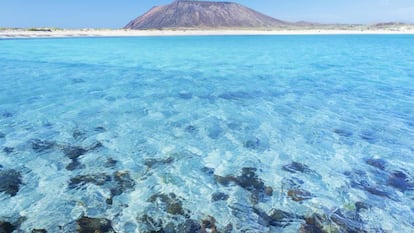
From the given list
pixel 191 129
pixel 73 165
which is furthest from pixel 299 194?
pixel 73 165

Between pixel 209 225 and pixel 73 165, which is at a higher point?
pixel 73 165


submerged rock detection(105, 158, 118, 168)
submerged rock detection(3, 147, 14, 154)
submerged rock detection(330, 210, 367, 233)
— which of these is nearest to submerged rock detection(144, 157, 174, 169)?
submerged rock detection(105, 158, 118, 168)

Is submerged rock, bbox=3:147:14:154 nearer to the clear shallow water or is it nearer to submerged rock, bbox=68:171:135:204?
the clear shallow water

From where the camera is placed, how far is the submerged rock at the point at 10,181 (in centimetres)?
569

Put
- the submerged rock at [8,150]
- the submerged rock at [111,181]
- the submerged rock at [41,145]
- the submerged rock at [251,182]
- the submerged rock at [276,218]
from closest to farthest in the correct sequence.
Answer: the submerged rock at [276,218] → the submerged rock at [251,182] → the submerged rock at [111,181] → the submerged rock at [8,150] → the submerged rock at [41,145]

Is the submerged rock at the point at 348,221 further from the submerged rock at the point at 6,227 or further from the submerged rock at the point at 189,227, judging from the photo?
the submerged rock at the point at 6,227

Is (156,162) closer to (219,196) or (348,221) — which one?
(219,196)

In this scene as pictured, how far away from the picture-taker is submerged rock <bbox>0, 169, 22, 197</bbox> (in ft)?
18.7

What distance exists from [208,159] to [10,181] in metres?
4.25

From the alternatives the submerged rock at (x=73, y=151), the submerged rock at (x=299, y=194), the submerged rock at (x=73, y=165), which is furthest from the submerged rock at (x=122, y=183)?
the submerged rock at (x=299, y=194)

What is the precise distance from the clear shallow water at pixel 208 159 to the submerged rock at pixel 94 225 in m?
0.05

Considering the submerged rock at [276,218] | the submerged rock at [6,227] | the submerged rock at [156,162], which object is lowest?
the submerged rock at [276,218]

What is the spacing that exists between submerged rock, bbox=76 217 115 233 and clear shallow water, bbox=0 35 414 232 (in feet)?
0.17

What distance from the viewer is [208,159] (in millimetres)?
7133
